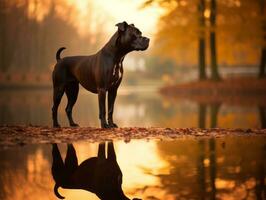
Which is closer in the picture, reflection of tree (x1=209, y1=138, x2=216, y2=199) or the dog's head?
reflection of tree (x1=209, y1=138, x2=216, y2=199)

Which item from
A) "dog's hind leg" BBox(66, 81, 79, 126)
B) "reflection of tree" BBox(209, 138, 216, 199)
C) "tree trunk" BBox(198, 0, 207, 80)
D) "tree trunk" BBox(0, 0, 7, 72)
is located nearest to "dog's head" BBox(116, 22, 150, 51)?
"dog's hind leg" BBox(66, 81, 79, 126)

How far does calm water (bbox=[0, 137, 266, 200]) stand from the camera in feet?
15.6

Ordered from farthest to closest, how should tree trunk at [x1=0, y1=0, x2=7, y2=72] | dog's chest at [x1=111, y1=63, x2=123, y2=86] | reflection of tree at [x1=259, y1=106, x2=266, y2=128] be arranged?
tree trunk at [x1=0, y1=0, x2=7, y2=72], reflection of tree at [x1=259, y1=106, x2=266, y2=128], dog's chest at [x1=111, y1=63, x2=123, y2=86]

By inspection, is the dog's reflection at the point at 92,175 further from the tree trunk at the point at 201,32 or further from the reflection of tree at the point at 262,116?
the tree trunk at the point at 201,32

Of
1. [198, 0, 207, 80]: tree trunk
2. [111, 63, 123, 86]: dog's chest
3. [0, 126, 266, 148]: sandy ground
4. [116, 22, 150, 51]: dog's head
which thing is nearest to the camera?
[0, 126, 266, 148]: sandy ground

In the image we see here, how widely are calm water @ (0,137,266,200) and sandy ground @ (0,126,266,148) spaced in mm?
522

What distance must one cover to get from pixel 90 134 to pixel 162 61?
49.8 m

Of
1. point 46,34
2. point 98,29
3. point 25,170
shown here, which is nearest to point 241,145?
point 25,170

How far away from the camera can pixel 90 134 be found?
9195mm

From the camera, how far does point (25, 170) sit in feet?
19.5

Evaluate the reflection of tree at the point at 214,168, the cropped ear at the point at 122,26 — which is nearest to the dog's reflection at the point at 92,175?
the reflection of tree at the point at 214,168

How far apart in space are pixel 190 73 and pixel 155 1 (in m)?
27.0

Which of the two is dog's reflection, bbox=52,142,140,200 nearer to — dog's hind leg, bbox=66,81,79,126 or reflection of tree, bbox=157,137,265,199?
reflection of tree, bbox=157,137,265,199

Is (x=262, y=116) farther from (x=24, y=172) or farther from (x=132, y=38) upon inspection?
(x=24, y=172)
